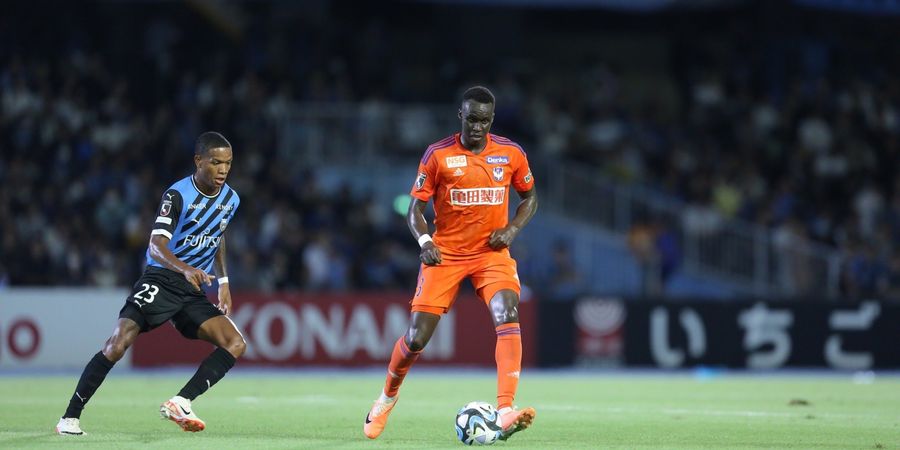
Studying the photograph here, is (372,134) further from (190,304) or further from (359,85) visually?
(190,304)

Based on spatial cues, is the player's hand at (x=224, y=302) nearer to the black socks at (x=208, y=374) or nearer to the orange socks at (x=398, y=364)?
the black socks at (x=208, y=374)

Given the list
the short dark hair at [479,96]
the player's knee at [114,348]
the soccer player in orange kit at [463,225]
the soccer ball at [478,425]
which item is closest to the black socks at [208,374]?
the player's knee at [114,348]

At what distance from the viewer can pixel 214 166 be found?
32.8ft

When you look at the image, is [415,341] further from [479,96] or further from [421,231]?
[479,96]

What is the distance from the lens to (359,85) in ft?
85.4

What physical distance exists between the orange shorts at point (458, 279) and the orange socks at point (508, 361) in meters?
0.33

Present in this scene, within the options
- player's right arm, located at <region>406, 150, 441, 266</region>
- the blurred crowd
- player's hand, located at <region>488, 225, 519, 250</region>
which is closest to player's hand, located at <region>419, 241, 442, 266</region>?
player's right arm, located at <region>406, 150, 441, 266</region>

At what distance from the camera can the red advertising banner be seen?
65.2 ft

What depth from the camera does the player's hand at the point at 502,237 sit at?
963 cm

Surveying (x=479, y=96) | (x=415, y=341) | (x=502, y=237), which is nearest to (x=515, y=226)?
(x=502, y=237)

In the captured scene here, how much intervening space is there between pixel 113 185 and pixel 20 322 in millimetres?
3397

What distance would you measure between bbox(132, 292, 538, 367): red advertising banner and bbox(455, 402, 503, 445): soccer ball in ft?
35.7

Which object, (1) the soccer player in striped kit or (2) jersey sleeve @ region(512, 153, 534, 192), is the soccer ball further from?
(1) the soccer player in striped kit

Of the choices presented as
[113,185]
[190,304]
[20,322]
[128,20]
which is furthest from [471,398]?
[128,20]
